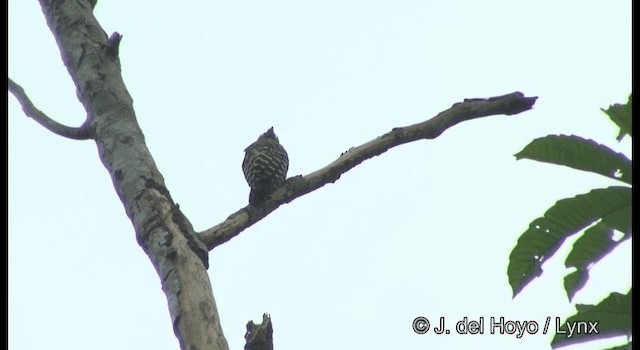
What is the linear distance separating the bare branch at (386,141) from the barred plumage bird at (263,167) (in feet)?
0.22

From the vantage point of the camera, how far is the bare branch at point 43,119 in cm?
395

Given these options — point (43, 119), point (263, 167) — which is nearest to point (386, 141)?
point (263, 167)

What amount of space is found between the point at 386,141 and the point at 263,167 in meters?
0.66

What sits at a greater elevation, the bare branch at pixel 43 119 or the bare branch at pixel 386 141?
the bare branch at pixel 43 119

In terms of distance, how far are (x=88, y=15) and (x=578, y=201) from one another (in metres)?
3.05

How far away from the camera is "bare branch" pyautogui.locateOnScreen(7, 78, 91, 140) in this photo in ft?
13.0

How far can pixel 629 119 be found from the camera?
2.45 m
